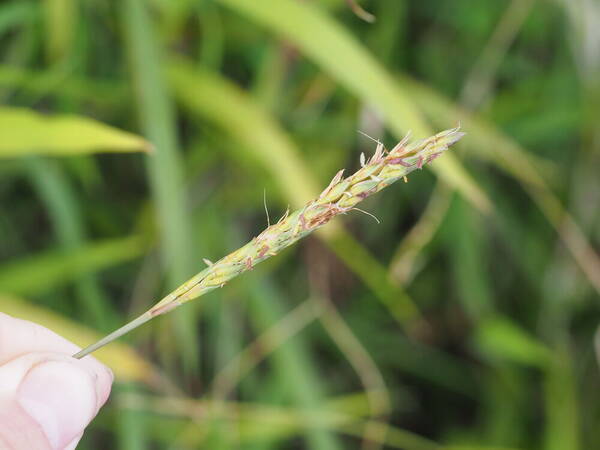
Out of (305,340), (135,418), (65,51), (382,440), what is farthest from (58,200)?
(382,440)

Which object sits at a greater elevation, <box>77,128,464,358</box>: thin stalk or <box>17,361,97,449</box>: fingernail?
<box>77,128,464,358</box>: thin stalk

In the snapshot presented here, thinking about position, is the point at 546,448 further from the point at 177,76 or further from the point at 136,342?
the point at 177,76

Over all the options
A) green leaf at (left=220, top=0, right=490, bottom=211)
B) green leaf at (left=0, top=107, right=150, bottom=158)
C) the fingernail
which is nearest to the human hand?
the fingernail

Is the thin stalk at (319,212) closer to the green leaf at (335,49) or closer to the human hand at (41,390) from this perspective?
the human hand at (41,390)

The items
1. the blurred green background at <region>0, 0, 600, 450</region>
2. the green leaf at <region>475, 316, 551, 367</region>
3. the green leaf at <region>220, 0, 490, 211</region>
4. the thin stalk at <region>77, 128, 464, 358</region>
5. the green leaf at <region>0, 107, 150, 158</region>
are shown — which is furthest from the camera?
the green leaf at <region>475, 316, 551, 367</region>

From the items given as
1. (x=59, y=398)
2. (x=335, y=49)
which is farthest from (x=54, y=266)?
(x=59, y=398)

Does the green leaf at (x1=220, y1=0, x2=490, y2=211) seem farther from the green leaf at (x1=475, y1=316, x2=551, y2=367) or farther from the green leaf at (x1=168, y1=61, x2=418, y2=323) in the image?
the green leaf at (x1=475, y1=316, x2=551, y2=367)

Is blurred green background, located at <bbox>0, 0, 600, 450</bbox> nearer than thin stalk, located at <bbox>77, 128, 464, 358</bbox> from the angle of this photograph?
No
